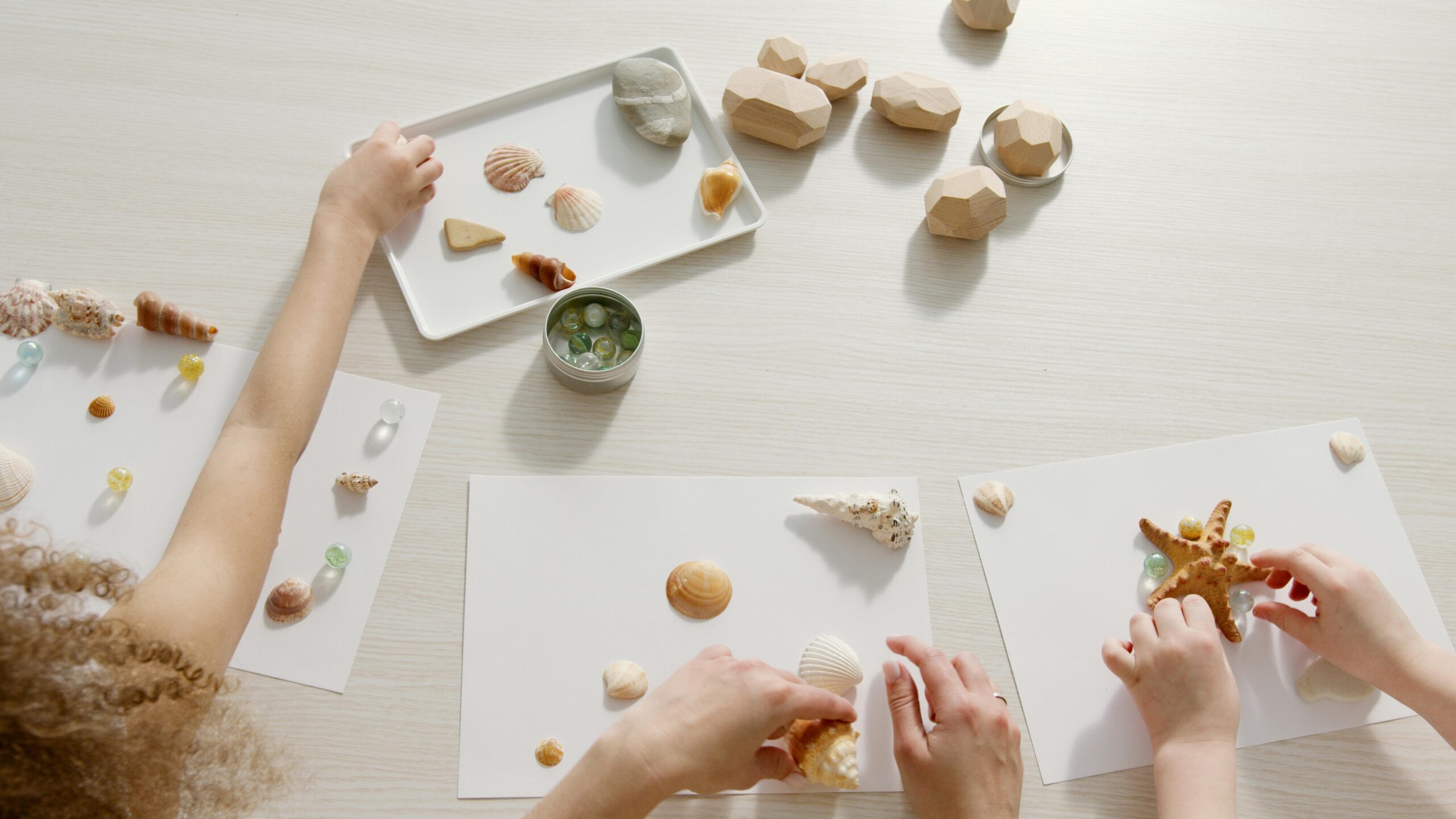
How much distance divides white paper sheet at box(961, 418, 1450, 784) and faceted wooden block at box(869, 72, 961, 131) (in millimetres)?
415

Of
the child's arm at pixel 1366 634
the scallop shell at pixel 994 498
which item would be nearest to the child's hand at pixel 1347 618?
Answer: the child's arm at pixel 1366 634

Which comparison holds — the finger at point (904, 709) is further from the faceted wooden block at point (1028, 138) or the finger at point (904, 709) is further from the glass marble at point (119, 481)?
the glass marble at point (119, 481)

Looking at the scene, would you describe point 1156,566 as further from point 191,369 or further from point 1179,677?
point 191,369

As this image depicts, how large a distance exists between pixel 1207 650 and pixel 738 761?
0.43 meters

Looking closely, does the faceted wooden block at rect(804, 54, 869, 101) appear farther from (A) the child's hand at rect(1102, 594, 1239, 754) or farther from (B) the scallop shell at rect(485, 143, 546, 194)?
(A) the child's hand at rect(1102, 594, 1239, 754)

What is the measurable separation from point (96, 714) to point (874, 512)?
0.60 m

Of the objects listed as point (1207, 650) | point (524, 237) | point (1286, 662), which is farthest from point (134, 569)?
point (1286, 662)

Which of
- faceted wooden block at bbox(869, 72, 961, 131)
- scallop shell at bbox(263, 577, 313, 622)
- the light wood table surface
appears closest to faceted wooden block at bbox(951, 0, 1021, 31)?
the light wood table surface

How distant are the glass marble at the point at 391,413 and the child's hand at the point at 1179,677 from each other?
2.27 ft

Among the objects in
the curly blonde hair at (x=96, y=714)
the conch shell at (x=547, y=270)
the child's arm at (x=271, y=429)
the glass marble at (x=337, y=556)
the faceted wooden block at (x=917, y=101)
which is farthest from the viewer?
the faceted wooden block at (x=917, y=101)

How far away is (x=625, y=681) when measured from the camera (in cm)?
78

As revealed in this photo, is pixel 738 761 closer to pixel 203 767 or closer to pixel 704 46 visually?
pixel 203 767

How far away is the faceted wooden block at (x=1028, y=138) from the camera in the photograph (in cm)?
100

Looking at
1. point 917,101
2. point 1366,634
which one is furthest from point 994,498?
point 917,101
